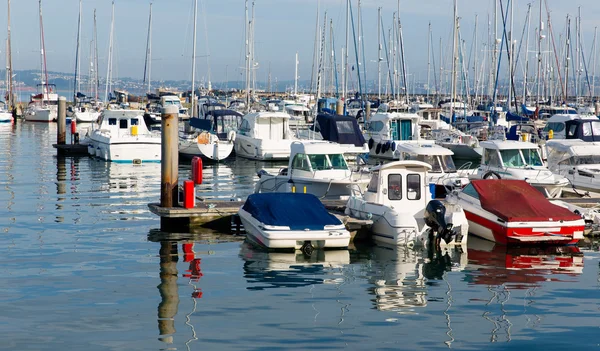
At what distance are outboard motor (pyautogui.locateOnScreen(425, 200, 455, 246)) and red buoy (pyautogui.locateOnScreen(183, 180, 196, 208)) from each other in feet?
21.3

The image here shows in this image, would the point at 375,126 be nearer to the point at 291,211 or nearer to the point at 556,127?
the point at 556,127

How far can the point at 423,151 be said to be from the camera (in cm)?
3147

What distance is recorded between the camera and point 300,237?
20.6 m

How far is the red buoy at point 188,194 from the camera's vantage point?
78.5 ft

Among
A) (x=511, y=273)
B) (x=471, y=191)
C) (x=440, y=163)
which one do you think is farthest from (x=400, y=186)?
(x=440, y=163)

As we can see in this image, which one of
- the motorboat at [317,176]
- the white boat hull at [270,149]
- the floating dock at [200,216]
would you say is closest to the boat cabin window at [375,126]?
the white boat hull at [270,149]

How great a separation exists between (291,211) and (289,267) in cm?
221

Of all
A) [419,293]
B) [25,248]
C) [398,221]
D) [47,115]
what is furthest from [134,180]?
[47,115]

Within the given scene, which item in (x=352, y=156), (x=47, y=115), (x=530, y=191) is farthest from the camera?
(x=47, y=115)

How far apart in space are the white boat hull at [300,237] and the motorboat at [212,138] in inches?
937

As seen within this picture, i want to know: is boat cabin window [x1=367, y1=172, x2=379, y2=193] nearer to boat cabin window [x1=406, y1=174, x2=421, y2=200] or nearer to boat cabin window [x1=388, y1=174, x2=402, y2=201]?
boat cabin window [x1=388, y1=174, x2=402, y2=201]

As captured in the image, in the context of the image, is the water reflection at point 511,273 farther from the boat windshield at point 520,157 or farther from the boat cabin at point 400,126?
the boat cabin at point 400,126

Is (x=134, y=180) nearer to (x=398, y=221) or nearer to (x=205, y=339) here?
(x=398, y=221)

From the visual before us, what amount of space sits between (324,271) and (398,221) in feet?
11.4
